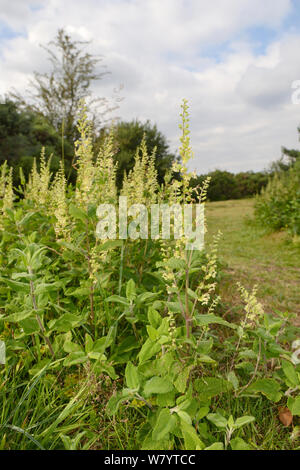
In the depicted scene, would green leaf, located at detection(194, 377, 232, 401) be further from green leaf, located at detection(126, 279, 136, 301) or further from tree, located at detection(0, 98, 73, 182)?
tree, located at detection(0, 98, 73, 182)

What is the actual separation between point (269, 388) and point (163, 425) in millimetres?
670

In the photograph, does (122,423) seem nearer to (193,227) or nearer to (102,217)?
(193,227)

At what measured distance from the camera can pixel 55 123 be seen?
60.4 feet

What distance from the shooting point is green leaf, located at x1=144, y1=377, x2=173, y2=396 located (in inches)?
52.3

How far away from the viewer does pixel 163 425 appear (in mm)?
1285

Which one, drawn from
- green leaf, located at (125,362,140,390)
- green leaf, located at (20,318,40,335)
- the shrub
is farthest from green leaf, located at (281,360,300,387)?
the shrub

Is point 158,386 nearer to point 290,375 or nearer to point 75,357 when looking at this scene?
point 75,357

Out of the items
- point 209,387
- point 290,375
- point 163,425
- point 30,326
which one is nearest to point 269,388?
point 290,375

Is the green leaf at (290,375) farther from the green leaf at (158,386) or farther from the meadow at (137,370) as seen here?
the green leaf at (158,386)

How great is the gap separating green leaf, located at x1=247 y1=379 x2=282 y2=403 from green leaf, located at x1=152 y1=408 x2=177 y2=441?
22.1 inches

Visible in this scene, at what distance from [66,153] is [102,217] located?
10.9m

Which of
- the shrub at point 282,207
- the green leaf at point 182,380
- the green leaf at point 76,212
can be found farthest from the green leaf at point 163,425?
the shrub at point 282,207

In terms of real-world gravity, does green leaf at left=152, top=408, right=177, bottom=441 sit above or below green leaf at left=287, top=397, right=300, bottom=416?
above

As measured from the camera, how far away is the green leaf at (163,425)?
4.11ft
